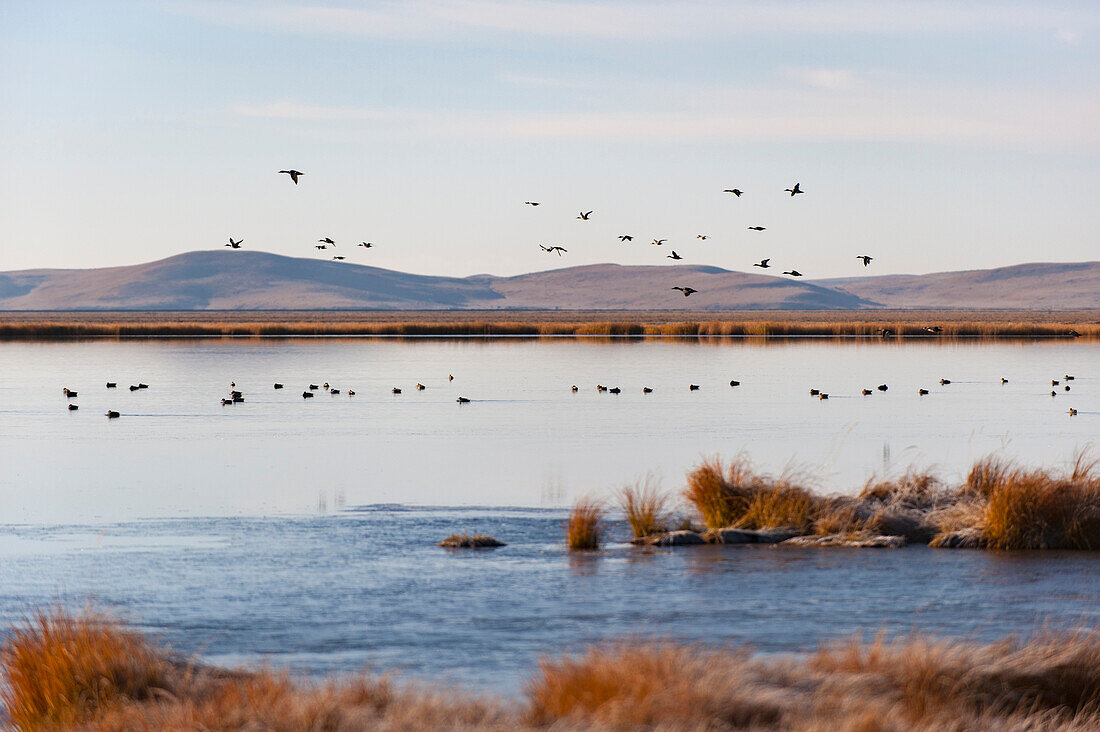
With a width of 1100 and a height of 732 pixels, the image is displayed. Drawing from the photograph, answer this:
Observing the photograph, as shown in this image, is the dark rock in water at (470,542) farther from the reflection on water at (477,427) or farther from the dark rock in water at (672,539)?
the reflection on water at (477,427)

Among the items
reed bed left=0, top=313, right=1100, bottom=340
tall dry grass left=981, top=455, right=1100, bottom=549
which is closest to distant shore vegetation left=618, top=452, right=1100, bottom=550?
tall dry grass left=981, top=455, right=1100, bottom=549

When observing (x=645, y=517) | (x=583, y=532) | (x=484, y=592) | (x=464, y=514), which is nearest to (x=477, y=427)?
(x=464, y=514)

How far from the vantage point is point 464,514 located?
19.9 meters

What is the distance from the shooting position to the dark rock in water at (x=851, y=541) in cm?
1714

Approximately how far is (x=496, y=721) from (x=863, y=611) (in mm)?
5681

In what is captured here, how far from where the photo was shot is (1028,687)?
10039 mm

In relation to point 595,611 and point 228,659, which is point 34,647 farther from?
point 595,611

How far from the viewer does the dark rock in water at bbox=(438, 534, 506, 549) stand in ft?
55.6

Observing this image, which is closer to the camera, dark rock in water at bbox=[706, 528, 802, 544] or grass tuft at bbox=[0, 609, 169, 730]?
grass tuft at bbox=[0, 609, 169, 730]

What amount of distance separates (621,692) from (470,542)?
8.16 m

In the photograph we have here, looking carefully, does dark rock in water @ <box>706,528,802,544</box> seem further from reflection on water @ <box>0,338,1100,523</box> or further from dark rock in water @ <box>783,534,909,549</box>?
reflection on water @ <box>0,338,1100,523</box>

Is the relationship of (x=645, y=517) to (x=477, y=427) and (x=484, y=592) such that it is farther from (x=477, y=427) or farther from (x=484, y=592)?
(x=477, y=427)

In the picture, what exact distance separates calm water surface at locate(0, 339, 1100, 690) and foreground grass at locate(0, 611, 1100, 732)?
1.51 m

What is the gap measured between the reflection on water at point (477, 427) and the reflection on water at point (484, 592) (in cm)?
298
